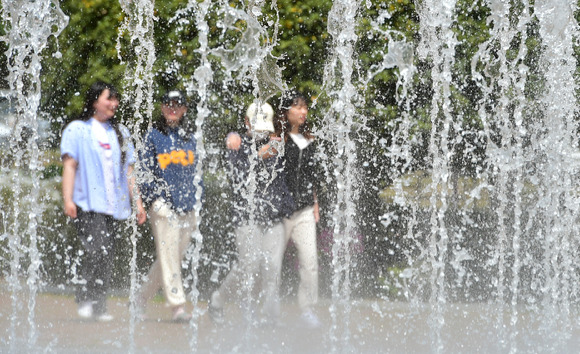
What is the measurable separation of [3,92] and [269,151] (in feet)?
10.2

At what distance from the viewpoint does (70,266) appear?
6.68 metres

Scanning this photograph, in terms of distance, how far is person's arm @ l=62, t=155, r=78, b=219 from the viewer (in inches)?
187

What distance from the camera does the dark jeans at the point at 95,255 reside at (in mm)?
4715

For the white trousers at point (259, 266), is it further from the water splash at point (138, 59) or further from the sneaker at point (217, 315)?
the water splash at point (138, 59)

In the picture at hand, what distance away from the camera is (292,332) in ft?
15.3

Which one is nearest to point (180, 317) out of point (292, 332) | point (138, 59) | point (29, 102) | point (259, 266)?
point (259, 266)

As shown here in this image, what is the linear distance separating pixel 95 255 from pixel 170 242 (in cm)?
41

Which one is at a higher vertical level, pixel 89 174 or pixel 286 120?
pixel 286 120

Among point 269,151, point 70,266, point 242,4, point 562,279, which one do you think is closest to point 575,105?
point 562,279

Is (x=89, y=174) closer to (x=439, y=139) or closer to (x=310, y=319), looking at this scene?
(x=310, y=319)

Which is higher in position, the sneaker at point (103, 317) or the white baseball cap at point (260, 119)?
the white baseball cap at point (260, 119)

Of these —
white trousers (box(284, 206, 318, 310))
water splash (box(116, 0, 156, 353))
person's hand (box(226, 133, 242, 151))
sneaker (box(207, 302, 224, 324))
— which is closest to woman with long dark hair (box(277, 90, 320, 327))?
white trousers (box(284, 206, 318, 310))

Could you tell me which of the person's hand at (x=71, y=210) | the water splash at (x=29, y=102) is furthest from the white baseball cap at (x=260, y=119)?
the water splash at (x=29, y=102)

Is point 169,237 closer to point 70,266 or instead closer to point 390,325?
point 390,325
